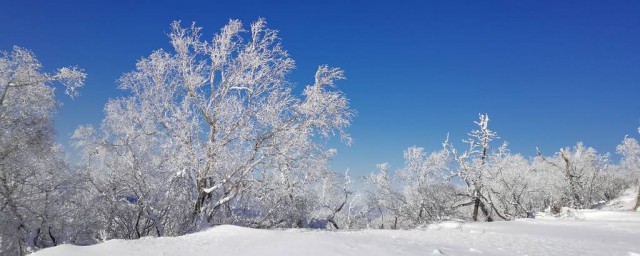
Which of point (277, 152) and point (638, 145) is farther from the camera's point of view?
point (638, 145)

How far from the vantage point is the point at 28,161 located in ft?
39.9

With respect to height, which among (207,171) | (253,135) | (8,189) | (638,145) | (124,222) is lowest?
(124,222)

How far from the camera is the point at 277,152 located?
40.9ft

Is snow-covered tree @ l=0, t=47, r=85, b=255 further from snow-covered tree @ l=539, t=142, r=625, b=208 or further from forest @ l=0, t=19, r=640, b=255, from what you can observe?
snow-covered tree @ l=539, t=142, r=625, b=208

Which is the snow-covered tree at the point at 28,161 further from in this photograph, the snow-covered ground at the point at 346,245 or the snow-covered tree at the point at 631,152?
the snow-covered tree at the point at 631,152

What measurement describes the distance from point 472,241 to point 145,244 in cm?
628

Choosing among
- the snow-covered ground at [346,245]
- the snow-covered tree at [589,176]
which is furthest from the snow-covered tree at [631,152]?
the snow-covered ground at [346,245]

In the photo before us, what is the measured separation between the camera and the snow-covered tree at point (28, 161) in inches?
446

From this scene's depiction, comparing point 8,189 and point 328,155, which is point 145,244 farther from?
point 8,189

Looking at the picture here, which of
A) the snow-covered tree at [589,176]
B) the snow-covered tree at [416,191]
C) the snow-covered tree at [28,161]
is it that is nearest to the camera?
the snow-covered tree at [28,161]

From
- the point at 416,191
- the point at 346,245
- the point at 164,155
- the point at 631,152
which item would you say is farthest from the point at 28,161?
the point at 631,152

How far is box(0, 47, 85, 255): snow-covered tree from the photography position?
37.1 feet

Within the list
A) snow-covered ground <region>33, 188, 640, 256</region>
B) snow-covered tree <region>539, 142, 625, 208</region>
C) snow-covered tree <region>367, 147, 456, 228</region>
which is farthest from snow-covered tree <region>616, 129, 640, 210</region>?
snow-covered ground <region>33, 188, 640, 256</region>

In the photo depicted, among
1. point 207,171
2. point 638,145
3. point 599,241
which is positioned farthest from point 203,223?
point 638,145
